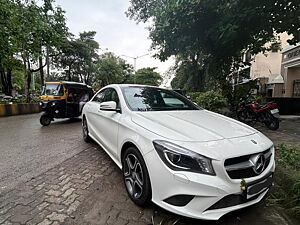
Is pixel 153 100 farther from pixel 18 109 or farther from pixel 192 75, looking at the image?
pixel 192 75

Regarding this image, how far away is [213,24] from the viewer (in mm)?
6312

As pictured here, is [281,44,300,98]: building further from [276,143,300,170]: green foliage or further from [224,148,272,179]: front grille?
[224,148,272,179]: front grille

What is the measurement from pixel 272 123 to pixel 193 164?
5.29 metres

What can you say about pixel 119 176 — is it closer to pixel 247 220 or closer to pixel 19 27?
pixel 247 220

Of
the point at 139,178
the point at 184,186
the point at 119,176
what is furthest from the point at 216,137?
the point at 119,176

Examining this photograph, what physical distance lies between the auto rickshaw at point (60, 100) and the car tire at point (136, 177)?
5.59 m

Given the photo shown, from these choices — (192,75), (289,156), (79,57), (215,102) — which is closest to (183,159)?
(289,156)

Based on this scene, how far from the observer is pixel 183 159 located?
161cm

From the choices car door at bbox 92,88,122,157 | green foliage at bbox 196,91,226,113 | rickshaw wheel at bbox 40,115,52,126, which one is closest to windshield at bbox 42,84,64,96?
rickshaw wheel at bbox 40,115,52,126

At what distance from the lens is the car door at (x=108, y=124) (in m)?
2.64

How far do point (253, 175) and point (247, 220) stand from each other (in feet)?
1.80

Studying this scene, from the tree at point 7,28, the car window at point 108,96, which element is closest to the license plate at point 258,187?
the car window at point 108,96

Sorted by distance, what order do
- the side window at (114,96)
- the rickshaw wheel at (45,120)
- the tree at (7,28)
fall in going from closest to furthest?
1. the side window at (114,96)
2. the rickshaw wheel at (45,120)
3. the tree at (7,28)

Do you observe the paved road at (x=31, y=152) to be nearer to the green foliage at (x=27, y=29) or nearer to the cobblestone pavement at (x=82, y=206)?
the cobblestone pavement at (x=82, y=206)
